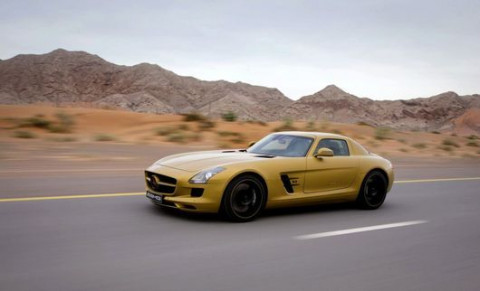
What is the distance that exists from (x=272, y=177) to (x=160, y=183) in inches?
59.6

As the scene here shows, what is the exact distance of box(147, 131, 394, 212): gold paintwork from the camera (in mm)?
7098

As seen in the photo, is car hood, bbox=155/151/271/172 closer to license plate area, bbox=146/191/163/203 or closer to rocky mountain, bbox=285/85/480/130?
license plate area, bbox=146/191/163/203

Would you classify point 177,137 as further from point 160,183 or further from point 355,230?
point 355,230

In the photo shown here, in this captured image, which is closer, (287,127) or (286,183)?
(286,183)

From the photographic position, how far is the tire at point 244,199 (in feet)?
23.5

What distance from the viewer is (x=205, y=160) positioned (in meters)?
7.66

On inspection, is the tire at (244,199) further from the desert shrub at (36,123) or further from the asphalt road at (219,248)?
the desert shrub at (36,123)

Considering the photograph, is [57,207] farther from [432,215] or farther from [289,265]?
[432,215]

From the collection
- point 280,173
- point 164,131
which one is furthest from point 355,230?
point 164,131

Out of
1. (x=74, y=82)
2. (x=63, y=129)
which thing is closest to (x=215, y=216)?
(x=63, y=129)

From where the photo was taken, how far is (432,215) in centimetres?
891

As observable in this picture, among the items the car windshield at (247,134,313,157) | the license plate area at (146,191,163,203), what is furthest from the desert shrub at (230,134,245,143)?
the license plate area at (146,191,163,203)

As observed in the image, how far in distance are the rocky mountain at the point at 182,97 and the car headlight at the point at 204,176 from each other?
2594 inches

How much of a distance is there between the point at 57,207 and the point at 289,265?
367 centimetres
